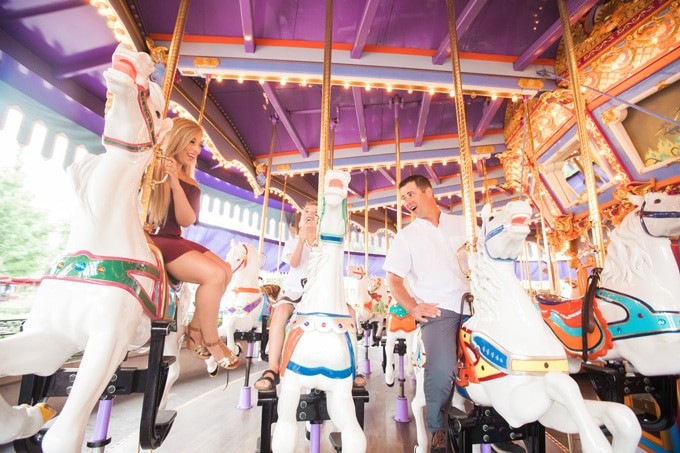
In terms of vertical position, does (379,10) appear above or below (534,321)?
above

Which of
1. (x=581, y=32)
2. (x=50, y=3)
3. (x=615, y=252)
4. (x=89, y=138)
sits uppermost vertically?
(x=581, y=32)

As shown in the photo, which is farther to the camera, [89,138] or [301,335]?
[89,138]

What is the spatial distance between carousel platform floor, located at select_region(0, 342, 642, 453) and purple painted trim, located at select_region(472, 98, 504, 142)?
11.9 feet

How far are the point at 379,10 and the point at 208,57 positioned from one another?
5.60 ft

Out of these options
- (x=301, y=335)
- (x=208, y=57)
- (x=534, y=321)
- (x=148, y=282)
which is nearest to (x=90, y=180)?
(x=148, y=282)

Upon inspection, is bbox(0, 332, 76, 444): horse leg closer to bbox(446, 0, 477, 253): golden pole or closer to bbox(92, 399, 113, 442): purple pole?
bbox(92, 399, 113, 442): purple pole

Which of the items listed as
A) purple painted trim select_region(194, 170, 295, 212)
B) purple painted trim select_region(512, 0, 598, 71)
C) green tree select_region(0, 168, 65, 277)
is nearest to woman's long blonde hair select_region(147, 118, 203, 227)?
green tree select_region(0, 168, 65, 277)

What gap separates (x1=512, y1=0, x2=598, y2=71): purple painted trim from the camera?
2791 millimetres

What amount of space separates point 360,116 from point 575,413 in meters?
3.96

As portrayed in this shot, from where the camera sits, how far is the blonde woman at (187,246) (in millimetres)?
1501

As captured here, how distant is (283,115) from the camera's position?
14.0 feet

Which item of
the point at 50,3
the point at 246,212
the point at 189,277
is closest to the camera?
the point at 189,277

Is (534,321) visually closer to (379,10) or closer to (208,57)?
(379,10)

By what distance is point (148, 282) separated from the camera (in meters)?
1.15
